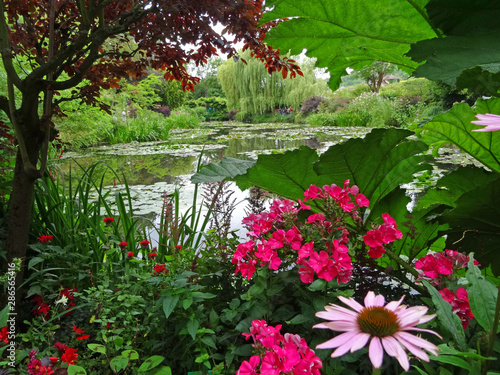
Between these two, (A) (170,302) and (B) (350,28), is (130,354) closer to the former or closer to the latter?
(A) (170,302)

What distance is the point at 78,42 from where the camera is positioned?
1.21m

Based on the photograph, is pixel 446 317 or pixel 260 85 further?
pixel 260 85

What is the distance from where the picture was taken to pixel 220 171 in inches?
33.6

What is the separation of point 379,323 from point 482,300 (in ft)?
0.74

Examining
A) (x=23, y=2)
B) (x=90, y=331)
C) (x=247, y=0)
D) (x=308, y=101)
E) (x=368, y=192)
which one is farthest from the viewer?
(x=308, y=101)

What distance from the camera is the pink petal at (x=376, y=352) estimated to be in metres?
0.30

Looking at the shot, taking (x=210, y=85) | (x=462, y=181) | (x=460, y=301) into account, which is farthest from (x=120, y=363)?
(x=210, y=85)

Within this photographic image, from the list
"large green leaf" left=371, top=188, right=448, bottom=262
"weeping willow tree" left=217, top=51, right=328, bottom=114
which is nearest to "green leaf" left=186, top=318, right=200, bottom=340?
"large green leaf" left=371, top=188, right=448, bottom=262

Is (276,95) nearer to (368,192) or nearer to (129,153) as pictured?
(129,153)

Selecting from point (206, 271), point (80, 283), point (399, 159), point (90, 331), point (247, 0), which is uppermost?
point (247, 0)

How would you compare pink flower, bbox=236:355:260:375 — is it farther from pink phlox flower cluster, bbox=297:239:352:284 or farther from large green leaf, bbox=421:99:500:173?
large green leaf, bbox=421:99:500:173

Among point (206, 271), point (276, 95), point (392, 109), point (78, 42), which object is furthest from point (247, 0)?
point (276, 95)

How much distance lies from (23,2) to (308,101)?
15004 mm

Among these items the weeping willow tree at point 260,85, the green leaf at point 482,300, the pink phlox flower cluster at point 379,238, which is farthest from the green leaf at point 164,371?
the weeping willow tree at point 260,85
